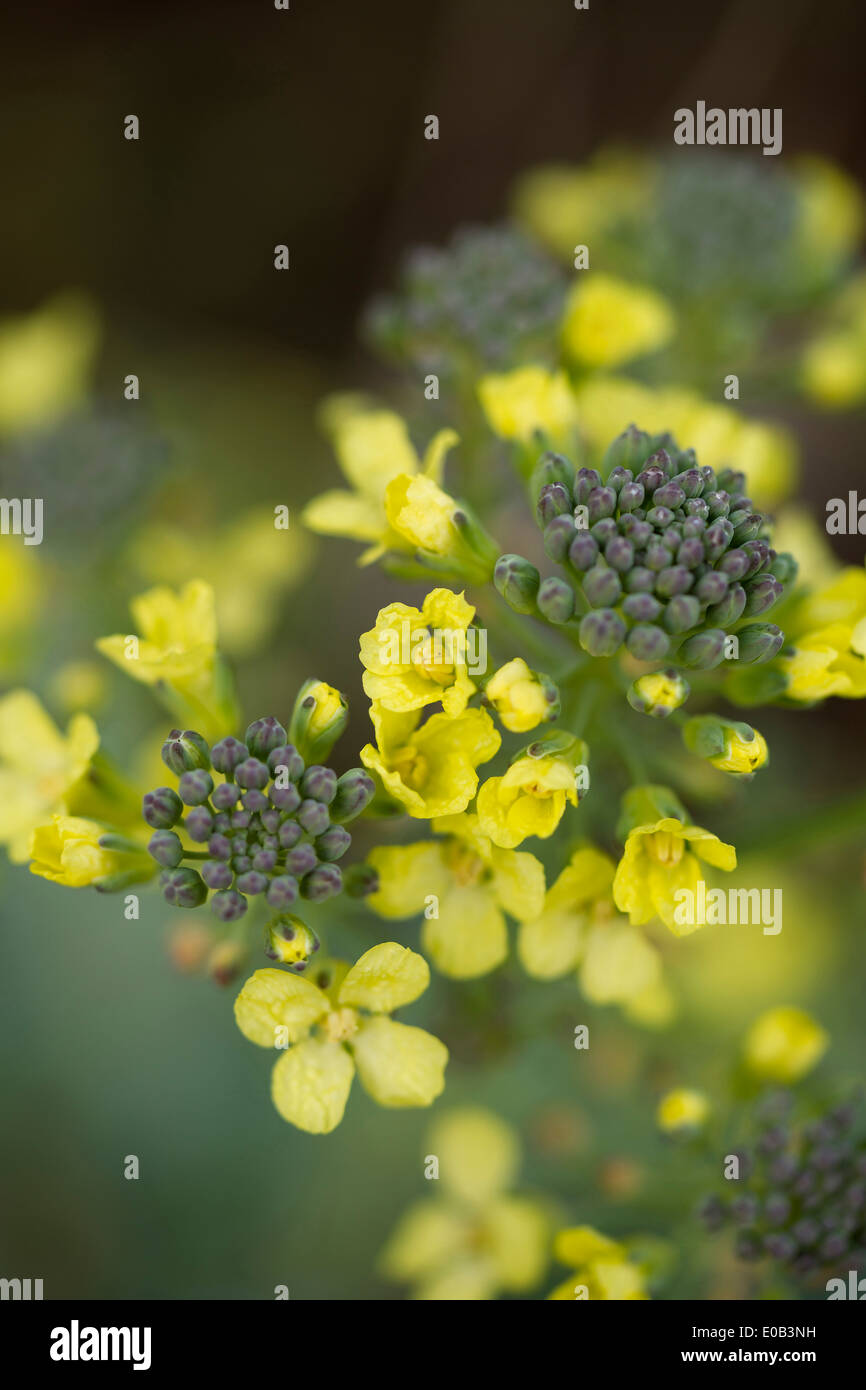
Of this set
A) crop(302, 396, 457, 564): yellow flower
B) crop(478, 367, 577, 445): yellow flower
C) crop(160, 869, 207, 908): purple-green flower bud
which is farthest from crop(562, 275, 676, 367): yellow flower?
crop(160, 869, 207, 908): purple-green flower bud

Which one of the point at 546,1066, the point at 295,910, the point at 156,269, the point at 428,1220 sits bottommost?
the point at 428,1220

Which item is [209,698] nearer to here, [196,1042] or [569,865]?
[569,865]

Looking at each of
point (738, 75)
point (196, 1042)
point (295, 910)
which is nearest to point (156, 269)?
point (738, 75)

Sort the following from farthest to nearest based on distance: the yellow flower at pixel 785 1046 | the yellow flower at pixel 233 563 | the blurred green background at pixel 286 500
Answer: the blurred green background at pixel 286 500
the yellow flower at pixel 233 563
the yellow flower at pixel 785 1046

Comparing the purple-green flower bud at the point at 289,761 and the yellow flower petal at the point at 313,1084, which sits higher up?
the purple-green flower bud at the point at 289,761

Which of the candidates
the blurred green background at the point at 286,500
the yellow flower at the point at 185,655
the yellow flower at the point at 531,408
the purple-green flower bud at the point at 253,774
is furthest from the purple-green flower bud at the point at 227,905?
the yellow flower at the point at 531,408

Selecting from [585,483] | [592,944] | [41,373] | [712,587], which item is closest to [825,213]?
[585,483]

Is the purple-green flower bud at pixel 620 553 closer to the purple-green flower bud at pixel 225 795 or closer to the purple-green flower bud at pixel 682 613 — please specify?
the purple-green flower bud at pixel 682 613
